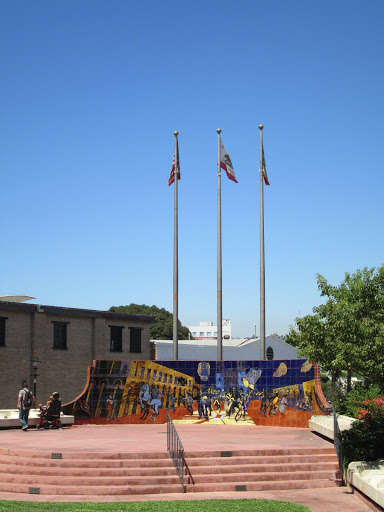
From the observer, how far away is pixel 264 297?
27484 millimetres

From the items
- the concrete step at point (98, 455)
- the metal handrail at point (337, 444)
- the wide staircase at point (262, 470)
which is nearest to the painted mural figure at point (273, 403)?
the metal handrail at point (337, 444)

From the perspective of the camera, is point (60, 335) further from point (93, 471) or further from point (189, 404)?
point (93, 471)

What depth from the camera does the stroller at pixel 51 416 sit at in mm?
23945

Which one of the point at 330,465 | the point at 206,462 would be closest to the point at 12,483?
the point at 206,462

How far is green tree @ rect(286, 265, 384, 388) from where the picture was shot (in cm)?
1509

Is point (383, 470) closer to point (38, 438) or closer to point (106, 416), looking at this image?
point (38, 438)

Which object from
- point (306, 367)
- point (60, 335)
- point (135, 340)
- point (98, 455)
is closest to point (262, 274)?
point (306, 367)

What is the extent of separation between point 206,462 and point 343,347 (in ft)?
15.1

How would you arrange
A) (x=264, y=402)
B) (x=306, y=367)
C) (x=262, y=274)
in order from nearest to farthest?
(x=306, y=367)
(x=264, y=402)
(x=262, y=274)

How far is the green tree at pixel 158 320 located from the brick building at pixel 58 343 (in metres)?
46.7

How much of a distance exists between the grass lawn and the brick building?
2448cm

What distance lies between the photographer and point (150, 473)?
15844mm

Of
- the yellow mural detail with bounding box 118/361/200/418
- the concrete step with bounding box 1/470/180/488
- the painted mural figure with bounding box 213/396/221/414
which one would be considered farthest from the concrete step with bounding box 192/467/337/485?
the yellow mural detail with bounding box 118/361/200/418

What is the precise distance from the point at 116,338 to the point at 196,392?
1899 centimetres
